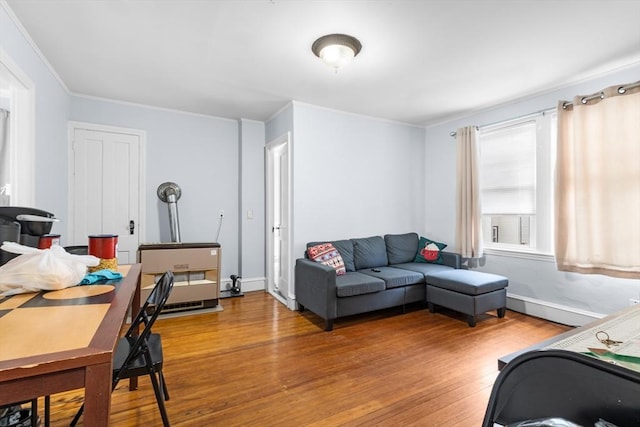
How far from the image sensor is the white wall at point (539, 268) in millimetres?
2953

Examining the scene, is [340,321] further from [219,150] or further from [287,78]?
[219,150]

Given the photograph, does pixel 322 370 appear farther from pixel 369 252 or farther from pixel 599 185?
pixel 599 185

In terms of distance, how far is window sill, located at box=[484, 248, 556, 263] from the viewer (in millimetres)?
3420

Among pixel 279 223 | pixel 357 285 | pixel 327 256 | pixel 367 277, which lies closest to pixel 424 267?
pixel 367 277

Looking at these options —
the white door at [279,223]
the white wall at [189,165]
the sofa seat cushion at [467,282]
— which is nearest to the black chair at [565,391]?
the sofa seat cushion at [467,282]

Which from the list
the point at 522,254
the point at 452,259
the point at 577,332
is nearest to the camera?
the point at 577,332

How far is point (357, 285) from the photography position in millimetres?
3207

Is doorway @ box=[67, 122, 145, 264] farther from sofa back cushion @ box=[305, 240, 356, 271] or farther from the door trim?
sofa back cushion @ box=[305, 240, 356, 271]

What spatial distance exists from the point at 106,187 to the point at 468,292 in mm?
4446

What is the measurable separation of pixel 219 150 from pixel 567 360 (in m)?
4.54

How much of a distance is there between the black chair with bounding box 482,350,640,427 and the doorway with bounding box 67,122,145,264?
405 centimetres

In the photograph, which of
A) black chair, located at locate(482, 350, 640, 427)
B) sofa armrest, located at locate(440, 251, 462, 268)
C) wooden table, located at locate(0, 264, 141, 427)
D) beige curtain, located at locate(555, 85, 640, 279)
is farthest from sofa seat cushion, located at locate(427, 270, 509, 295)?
wooden table, located at locate(0, 264, 141, 427)

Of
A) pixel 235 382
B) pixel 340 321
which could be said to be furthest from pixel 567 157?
pixel 235 382

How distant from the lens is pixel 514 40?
7.89ft
